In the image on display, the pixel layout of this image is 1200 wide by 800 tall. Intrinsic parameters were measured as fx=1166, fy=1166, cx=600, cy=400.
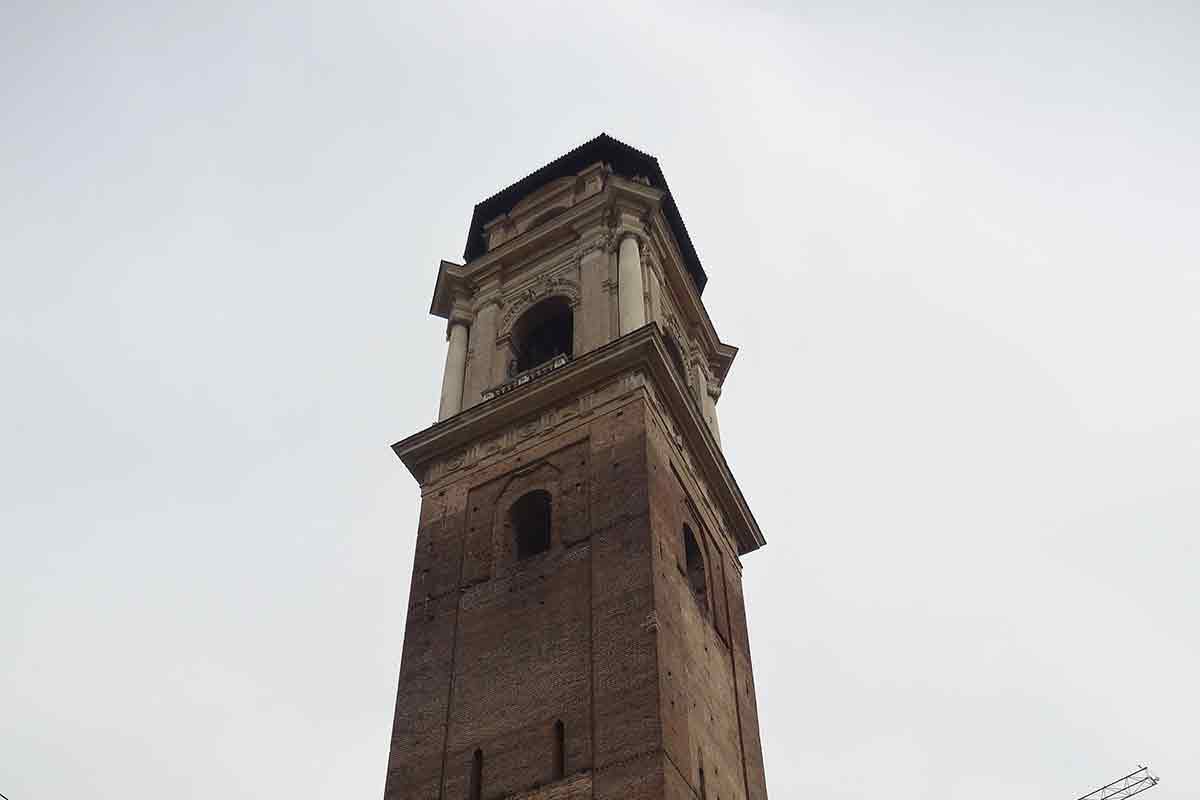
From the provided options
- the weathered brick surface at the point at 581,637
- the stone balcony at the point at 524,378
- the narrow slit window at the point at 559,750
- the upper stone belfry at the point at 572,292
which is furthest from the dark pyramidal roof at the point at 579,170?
the narrow slit window at the point at 559,750

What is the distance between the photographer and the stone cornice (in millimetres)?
25297

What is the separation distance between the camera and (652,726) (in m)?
18.2

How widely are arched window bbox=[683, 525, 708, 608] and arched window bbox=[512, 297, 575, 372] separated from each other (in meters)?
7.12

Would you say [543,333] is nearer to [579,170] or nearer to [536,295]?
[536,295]

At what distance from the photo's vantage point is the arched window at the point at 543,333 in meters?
30.5

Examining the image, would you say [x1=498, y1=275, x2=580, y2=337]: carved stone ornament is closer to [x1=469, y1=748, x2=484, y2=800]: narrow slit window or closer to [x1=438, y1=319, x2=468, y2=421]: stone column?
[x1=438, y1=319, x2=468, y2=421]: stone column

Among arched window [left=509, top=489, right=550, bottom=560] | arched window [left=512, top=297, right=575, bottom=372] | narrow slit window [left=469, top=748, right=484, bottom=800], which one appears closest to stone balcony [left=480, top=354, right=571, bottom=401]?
arched window [left=512, top=297, right=575, bottom=372]

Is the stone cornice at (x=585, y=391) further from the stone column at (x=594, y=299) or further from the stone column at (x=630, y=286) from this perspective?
the stone column at (x=630, y=286)

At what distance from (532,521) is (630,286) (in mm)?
6843

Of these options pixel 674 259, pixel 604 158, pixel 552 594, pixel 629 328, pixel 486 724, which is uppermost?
pixel 604 158

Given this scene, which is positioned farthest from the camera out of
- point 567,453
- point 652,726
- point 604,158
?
point 604,158

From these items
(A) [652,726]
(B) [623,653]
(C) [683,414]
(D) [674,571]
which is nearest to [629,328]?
(C) [683,414]

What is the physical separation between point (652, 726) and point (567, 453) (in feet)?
25.3

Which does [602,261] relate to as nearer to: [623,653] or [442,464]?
[442,464]
